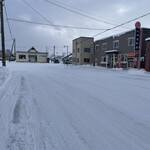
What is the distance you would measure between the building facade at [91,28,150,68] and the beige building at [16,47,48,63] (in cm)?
3086

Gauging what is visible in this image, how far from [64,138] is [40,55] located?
60.5 metres

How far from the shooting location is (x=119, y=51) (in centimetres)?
2758

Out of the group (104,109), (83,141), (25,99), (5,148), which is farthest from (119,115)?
(25,99)

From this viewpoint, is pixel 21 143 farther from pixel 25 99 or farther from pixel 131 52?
pixel 131 52

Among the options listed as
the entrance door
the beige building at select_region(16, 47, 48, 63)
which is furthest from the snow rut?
the entrance door

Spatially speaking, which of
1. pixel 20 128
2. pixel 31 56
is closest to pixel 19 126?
pixel 20 128

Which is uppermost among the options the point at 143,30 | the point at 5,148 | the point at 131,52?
the point at 143,30

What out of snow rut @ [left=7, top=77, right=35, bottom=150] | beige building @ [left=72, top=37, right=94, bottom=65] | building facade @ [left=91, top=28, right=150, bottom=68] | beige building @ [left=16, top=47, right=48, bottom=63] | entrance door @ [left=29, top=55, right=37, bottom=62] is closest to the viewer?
snow rut @ [left=7, top=77, right=35, bottom=150]

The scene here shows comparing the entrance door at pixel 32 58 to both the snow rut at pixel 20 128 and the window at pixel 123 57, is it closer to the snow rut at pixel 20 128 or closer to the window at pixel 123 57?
the window at pixel 123 57

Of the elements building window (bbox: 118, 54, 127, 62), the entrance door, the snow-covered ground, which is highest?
the entrance door

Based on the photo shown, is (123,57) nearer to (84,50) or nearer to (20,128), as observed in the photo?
(84,50)

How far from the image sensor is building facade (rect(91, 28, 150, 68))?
22906 millimetres

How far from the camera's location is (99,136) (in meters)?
2.88

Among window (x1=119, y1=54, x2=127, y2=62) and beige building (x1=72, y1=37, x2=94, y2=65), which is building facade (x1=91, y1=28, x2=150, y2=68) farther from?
beige building (x1=72, y1=37, x2=94, y2=65)
